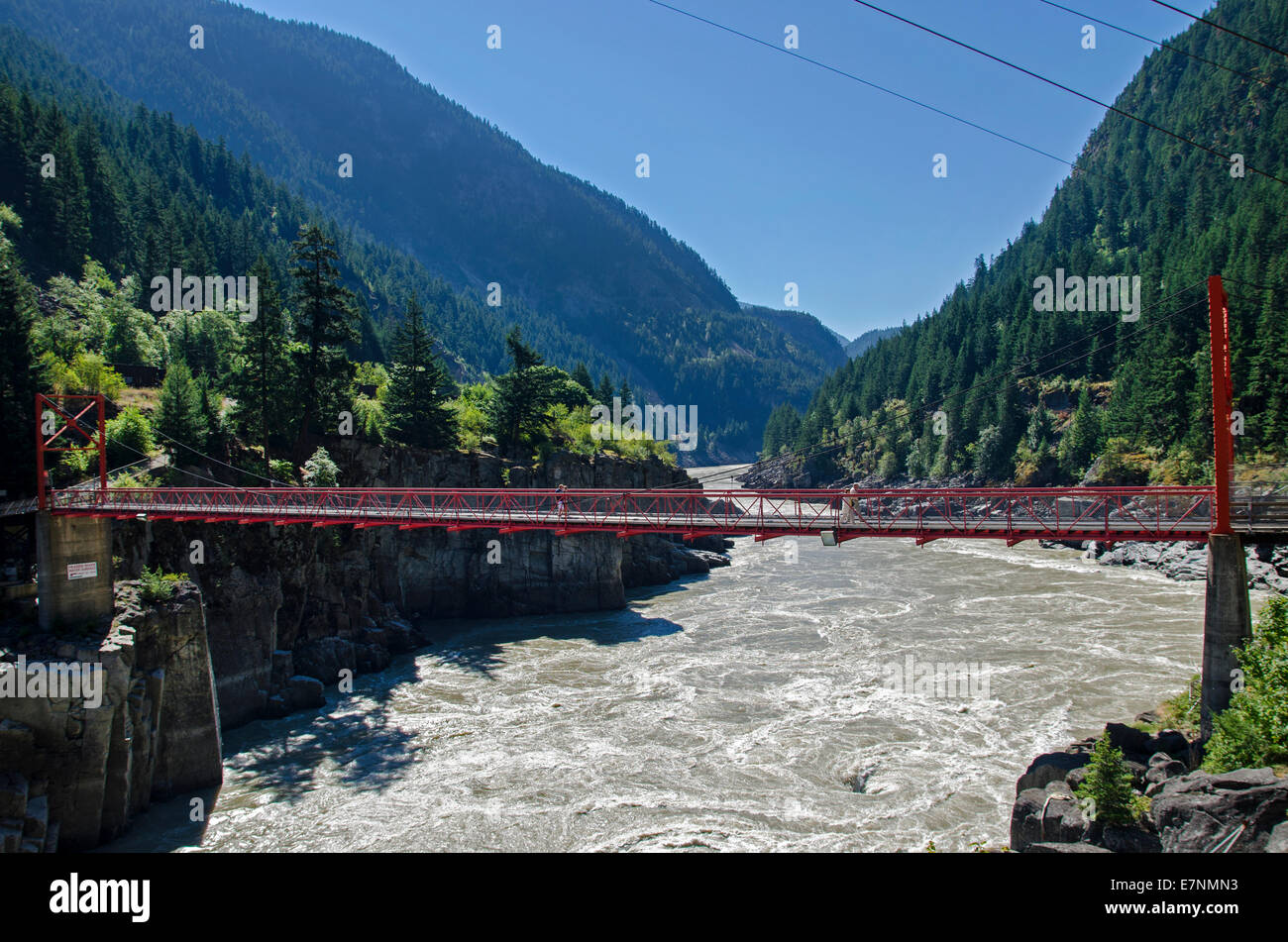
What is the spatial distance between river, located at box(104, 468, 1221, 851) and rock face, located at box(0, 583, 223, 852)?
1.11 m

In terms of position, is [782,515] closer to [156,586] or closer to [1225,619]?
[1225,619]

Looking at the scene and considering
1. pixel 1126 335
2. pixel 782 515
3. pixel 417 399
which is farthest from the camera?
pixel 1126 335

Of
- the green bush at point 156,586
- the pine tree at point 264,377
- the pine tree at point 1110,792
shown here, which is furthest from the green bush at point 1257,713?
the pine tree at point 264,377

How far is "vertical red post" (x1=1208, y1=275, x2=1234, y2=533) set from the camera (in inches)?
617

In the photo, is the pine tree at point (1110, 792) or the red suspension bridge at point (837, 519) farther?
the red suspension bridge at point (837, 519)

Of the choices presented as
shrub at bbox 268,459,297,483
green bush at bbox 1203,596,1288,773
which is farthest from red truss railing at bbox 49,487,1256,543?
shrub at bbox 268,459,297,483

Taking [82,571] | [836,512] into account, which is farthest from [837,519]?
[82,571]

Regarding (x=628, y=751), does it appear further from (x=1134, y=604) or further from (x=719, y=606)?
(x=1134, y=604)

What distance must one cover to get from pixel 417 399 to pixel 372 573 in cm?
1228

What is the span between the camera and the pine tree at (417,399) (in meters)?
44.7

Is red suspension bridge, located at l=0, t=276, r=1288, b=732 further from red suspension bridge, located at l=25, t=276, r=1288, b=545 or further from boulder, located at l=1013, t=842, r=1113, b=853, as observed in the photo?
boulder, located at l=1013, t=842, r=1113, b=853

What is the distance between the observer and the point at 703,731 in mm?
24141

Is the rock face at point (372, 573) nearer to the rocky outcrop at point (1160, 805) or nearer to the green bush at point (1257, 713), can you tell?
the rocky outcrop at point (1160, 805)

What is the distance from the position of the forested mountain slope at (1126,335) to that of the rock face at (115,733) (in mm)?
40328
